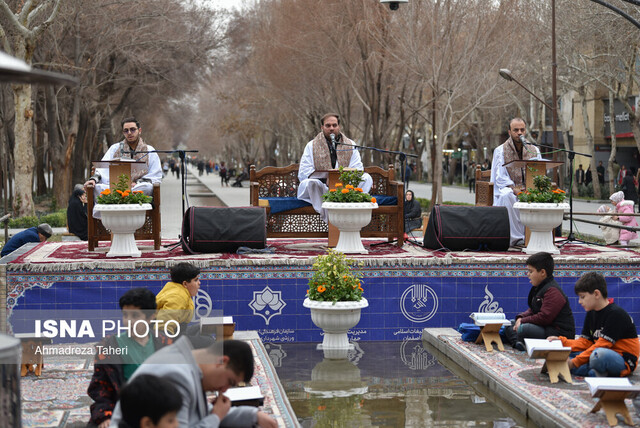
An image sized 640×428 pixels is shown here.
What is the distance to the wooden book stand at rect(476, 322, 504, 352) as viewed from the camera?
10047mm

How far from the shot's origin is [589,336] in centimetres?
894

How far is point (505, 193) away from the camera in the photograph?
44.5ft

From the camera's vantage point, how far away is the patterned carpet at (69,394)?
7309 mm

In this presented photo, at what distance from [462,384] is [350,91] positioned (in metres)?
30.2

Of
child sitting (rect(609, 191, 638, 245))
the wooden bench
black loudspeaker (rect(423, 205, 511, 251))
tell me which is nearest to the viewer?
black loudspeaker (rect(423, 205, 511, 251))

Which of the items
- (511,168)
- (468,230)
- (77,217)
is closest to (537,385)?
(468,230)

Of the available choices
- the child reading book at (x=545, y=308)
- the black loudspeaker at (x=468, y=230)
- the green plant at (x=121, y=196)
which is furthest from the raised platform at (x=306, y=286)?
the child reading book at (x=545, y=308)

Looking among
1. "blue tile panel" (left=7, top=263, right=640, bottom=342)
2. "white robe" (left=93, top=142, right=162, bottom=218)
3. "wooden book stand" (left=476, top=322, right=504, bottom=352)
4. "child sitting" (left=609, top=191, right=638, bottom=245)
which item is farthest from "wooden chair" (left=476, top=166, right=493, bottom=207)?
"white robe" (left=93, top=142, right=162, bottom=218)

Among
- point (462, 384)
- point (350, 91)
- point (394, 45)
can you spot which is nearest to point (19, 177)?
point (394, 45)

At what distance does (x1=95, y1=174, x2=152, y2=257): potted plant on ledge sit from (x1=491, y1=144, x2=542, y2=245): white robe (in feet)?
16.9

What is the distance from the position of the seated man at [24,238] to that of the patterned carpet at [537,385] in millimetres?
6120

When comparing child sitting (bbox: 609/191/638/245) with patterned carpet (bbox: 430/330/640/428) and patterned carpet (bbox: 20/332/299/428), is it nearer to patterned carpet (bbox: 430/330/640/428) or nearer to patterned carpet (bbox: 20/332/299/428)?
patterned carpet (bbox: 430/330/640/428)

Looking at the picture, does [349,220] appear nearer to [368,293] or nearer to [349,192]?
[349,192]

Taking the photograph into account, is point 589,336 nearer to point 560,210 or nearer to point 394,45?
point 560,210
